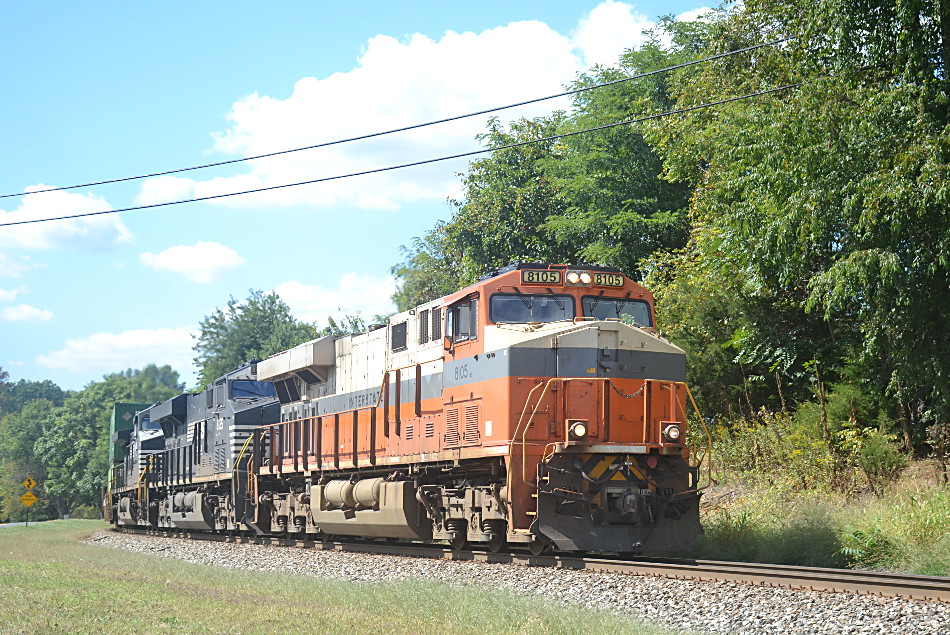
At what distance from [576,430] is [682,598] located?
10.3ft

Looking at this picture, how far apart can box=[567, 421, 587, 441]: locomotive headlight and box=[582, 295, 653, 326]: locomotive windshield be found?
1.83 metres

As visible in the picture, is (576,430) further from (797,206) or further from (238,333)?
(238,333)

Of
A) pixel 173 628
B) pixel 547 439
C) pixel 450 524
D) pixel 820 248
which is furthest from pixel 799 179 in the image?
pixel 173 628

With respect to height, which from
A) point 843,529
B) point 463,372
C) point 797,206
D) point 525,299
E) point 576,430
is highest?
point 797,206

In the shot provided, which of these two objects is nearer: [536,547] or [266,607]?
[266,607]

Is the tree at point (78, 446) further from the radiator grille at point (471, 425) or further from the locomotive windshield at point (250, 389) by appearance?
the radiator grille at point (471, 425)

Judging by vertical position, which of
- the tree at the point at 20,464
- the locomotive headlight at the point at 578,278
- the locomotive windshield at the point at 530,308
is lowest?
the tree at the point at 20,464

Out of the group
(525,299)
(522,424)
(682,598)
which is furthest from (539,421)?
(682,598)

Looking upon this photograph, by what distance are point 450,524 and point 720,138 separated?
10.8 meters

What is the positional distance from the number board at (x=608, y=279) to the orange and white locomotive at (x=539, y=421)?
2cm

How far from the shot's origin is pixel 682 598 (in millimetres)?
9797

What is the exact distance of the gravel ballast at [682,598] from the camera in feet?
26.8

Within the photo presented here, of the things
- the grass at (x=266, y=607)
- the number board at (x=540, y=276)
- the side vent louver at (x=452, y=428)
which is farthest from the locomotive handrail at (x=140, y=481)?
the number board at (x=540, y=276)

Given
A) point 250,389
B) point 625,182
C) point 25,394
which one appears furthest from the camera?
point 25,394
